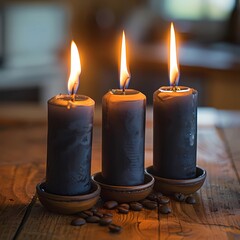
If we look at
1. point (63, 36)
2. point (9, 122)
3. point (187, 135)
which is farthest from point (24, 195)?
point (63, 36)

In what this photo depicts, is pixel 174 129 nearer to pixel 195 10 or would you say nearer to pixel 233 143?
pixel 233 143

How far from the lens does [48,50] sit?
3.90 m

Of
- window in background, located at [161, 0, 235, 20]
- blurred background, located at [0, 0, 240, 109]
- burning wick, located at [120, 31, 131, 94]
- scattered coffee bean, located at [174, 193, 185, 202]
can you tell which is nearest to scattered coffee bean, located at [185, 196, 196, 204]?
scattered coffee bean, located at [174, 193, 185, 202]

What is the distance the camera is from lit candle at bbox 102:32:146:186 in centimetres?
111

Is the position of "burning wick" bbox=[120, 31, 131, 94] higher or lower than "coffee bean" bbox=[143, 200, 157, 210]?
higher

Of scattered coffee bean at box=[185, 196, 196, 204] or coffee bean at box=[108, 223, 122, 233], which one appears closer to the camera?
coffee bean at box=[108, 223, 122, 233]

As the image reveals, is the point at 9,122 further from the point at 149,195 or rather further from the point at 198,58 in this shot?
the point at 198,58

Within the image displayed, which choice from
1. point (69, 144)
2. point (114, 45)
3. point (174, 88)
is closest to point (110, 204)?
point (69, 144)

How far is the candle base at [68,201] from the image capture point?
3.53 ft

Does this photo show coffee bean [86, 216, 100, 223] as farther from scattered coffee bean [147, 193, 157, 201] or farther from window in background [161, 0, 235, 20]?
window in background [161, 0, 235, 20]

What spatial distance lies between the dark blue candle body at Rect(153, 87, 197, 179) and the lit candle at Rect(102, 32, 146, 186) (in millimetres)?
56

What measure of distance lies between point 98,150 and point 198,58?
7.08ft

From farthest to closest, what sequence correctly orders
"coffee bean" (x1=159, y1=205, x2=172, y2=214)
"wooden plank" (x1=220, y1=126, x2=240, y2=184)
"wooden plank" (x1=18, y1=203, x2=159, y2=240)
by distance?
"wooden plank" (x1=220, y1=126, x2=240, y2=184), "coffee bean" (x1=159, y1=205, x2=172, y2=214), "wooden plank" (x1=18, y1=203, x2=159, y2=240)

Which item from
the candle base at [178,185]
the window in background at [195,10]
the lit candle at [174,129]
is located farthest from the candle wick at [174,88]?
the window in background at [195,10]
